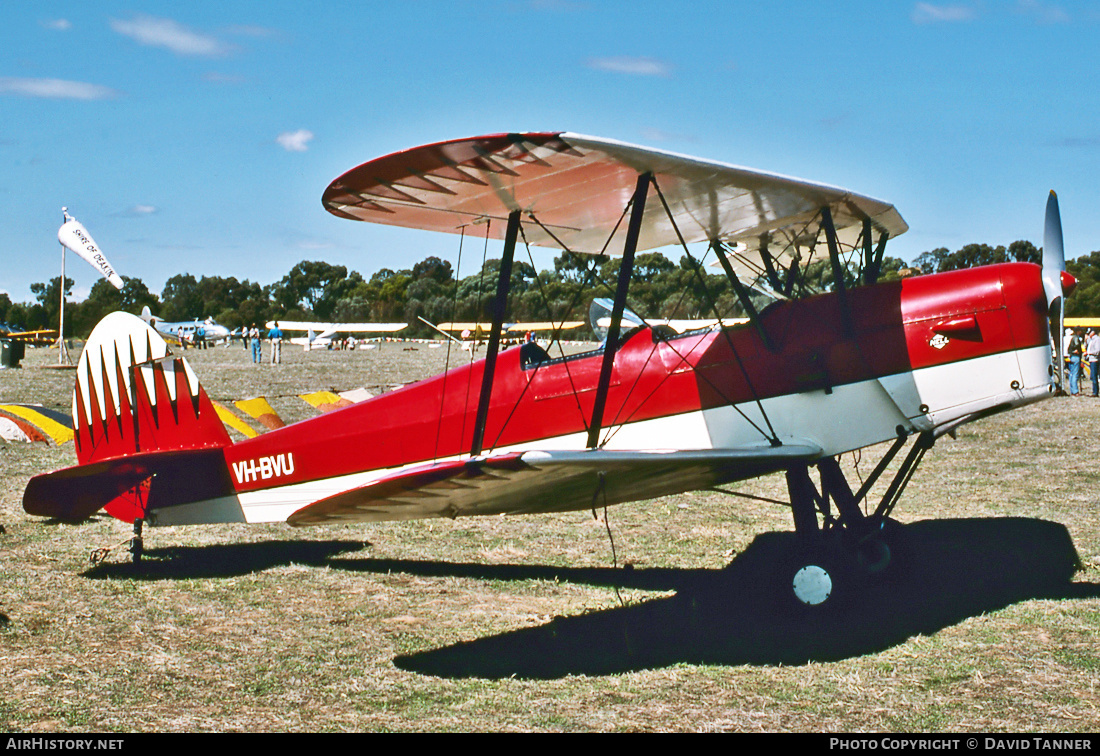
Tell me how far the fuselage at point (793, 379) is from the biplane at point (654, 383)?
1cm

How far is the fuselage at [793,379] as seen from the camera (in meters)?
4.72

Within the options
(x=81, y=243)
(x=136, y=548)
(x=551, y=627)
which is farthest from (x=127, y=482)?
(x=81, y=243)

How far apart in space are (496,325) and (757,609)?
2.21m

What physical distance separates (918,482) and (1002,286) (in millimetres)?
4806

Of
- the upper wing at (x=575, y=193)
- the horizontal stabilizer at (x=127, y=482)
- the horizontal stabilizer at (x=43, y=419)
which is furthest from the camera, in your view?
the horizontal stabilizer at (x=43, y=419)

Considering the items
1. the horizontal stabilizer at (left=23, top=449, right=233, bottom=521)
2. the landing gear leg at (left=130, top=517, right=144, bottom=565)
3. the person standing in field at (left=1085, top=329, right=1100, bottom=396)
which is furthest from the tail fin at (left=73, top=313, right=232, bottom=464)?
the person standing in field at (left=1085, top=329, right=1100, bottom=396)

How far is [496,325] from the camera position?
493 centimetres

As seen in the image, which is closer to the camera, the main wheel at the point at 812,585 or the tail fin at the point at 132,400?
the main wheel at the point at 812,585

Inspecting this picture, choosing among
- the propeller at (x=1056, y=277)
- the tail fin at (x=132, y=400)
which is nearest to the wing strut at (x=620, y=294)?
the propeller at (x=1056, y=277)

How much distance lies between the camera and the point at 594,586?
5645 mm

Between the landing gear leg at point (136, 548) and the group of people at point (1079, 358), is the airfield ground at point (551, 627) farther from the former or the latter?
the group of people at point (1079, 358)

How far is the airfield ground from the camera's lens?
3.55 m

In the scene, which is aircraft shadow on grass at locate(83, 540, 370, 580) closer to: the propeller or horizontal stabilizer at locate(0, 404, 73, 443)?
horizontal stabilizer at locate(0, 404, 73, 443)
